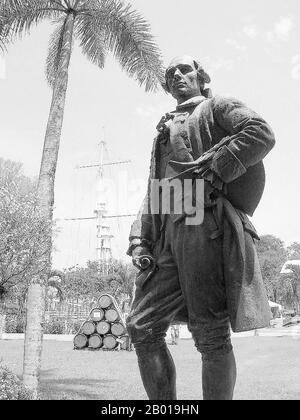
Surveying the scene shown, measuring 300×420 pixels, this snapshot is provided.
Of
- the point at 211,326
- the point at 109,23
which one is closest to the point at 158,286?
the point at 211,326

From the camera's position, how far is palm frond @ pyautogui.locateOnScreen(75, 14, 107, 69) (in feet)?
41.9

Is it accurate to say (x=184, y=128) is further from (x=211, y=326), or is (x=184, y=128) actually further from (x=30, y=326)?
(x=30, y=326)

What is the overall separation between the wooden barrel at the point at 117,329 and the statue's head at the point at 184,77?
17978 mm

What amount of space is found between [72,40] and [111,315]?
11.8m

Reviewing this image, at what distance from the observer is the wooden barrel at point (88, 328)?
2109 cm

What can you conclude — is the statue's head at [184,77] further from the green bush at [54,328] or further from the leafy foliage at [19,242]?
the green bush at [54,328]

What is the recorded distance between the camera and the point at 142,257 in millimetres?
3133

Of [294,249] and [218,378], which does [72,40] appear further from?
[294,249]

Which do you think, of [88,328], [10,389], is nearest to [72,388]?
[10,389]

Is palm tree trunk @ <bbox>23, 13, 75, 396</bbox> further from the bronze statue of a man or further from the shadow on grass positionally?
the bronze statue of a man

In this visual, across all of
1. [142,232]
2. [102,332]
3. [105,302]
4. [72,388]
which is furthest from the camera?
[102,332]

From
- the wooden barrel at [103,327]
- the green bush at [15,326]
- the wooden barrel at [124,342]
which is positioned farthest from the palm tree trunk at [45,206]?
the green bush at [15,326]

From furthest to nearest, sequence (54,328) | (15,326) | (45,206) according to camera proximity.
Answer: (15,326) → (54,328) → (45,206)
